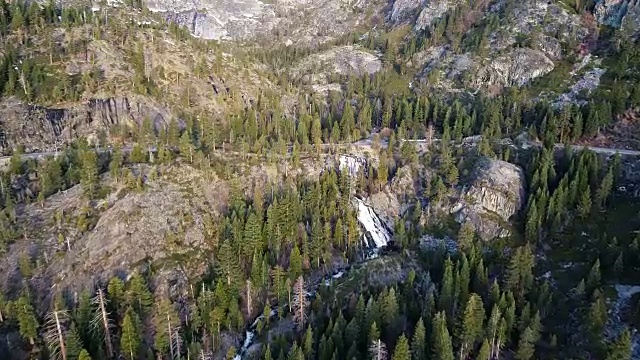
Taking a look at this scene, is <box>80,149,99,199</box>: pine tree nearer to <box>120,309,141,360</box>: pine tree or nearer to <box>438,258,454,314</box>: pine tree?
<box>120,309,141,360</box>: pine tree

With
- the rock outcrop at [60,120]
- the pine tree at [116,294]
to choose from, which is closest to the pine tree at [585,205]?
the pine tree at [116,294]

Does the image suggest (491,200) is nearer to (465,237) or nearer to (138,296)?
(465,237)

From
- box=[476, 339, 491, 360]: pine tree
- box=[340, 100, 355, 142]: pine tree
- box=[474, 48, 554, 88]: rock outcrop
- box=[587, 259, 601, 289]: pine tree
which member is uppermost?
box=[474, 48, 554, 88]: rock outcrop

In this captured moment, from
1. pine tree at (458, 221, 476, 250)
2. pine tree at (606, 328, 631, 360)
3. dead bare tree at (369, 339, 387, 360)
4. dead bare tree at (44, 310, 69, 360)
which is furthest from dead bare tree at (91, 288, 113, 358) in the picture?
pine tree at (606, 328, 631, 360)

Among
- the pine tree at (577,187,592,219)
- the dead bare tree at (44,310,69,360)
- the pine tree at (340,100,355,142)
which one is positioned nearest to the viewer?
the dead bare tree at (44,310,69,360)

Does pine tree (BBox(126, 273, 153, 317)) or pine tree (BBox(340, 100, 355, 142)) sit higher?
pine tree (BBox(340, 100, 355, 142))

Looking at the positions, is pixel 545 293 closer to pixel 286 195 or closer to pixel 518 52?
pixel 286 195
